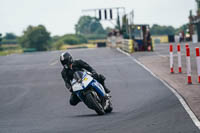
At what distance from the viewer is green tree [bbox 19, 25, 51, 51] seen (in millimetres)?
144000

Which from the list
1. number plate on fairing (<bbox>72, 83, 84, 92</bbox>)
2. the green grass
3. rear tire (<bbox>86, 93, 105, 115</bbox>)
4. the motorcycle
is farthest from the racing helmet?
the green grass

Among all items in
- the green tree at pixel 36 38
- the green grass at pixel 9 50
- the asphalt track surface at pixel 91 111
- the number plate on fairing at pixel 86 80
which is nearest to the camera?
the asphalt track surface at pixel 91 111

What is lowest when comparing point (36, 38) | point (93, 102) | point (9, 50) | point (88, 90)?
point (9, 50)

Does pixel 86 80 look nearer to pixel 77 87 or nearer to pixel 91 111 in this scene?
pixel 77 87

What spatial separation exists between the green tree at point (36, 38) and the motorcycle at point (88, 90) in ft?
417

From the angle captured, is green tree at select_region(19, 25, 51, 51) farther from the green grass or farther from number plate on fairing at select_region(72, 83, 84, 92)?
number plate on fairing at select_region(72, 83, 84, 92)

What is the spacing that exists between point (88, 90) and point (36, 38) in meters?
137

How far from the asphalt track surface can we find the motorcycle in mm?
265

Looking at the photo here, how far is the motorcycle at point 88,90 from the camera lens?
489 inches

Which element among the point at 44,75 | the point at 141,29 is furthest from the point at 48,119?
the point at 141,29

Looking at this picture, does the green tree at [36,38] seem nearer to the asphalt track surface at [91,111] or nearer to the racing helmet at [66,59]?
the asphalt track surface at [91,111]

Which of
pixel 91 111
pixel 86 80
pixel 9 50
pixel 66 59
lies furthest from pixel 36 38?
pixel 86 80

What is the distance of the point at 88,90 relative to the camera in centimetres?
1252

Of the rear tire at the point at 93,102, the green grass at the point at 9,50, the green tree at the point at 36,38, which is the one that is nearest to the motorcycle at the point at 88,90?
the rear tire at the point at 93,102
